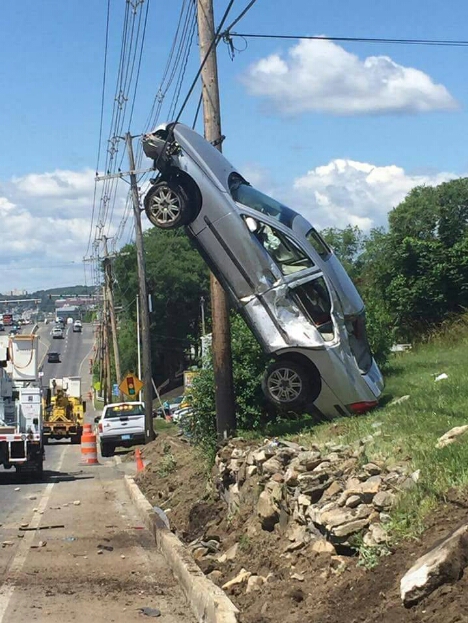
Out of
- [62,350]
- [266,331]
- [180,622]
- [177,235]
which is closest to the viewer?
[180,622]

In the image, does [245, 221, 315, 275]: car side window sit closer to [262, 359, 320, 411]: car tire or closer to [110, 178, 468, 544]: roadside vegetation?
[262, 359, 320, 411]: car tire

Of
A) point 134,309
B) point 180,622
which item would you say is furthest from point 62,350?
point 180,622

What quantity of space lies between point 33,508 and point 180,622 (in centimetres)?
877

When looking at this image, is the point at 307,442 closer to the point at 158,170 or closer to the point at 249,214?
the point at 249,214

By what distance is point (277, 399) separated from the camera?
1459 cm

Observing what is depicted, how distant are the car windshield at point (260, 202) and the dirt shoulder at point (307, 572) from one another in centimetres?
445

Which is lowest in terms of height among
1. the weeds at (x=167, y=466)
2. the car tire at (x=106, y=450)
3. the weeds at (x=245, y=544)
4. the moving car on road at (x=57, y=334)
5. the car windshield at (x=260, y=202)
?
the car tire at (x=106, y=450)

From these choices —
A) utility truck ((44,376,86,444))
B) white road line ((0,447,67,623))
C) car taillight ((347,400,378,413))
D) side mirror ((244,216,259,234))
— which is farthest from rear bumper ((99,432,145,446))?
side mirror ((244,216,259,234))

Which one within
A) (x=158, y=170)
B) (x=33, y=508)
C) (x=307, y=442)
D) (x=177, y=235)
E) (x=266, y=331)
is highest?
(x=177, y=235)

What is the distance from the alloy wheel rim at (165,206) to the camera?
1458cm

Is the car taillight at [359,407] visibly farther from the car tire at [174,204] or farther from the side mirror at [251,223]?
the car tire at [174,204]

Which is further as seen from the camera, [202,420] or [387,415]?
[202,420]

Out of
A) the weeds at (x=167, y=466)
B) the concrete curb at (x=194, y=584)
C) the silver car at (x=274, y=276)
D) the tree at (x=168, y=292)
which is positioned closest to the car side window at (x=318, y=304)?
the silver car at (x=274, y=276)

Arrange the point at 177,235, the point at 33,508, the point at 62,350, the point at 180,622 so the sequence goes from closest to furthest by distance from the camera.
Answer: the point at 180,622
the point at 33,508
the point at 177,235
the point at 62,350
